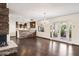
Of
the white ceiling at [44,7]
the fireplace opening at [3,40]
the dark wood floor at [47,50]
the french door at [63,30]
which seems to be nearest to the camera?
the fireplace opening at [3,40]

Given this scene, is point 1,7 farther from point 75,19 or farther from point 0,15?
point 75,19

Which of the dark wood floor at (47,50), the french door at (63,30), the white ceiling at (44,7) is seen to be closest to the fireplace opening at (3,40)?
the dark wood floor at (47,50)

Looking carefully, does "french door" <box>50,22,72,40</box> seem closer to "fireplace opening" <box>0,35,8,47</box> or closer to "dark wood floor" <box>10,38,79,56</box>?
"dark wood floor" <box>10,38,79,56</box>

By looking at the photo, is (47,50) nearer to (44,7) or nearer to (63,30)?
(44,7)

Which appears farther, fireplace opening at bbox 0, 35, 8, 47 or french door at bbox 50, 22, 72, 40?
french door at bbox 50, 22, 72, 40

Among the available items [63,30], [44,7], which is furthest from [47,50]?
[63,30]

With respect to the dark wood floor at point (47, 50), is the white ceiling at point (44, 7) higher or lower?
higher

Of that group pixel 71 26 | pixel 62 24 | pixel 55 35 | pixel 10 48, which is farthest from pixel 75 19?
pixel 10 48

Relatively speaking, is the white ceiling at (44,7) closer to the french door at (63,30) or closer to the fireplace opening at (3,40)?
the fireplace opening at (3,40)

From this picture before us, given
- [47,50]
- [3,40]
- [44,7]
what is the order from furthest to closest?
[47,50]
[44,7]
[3,40]

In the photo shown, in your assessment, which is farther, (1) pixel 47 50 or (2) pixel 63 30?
(2) pixel 63 30

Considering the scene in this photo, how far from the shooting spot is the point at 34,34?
33.4 ft

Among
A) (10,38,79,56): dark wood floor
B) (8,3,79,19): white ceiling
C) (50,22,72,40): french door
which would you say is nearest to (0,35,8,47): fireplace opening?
(10,38,79,56): dark wood floor

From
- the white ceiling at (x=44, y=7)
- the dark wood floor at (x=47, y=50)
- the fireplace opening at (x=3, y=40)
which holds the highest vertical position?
the white ceiling at (x=44, y=7)
